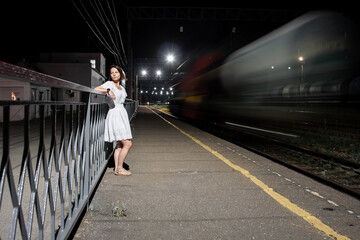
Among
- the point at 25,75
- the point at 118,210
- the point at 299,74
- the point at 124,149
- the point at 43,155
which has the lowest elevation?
the point at 118,210

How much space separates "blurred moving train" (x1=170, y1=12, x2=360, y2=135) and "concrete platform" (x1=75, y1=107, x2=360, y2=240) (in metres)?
2.94

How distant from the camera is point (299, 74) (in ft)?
24.8

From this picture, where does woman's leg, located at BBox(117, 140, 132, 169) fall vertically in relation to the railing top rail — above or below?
below

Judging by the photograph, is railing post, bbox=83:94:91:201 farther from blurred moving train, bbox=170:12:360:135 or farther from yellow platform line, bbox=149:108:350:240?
blurred moving train, bbox=170:12:360:135

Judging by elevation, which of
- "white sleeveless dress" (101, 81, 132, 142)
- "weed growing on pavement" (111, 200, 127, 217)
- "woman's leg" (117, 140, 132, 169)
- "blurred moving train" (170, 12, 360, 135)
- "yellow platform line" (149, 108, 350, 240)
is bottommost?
"weed growing on pavement" (111, 200, 127, 217)

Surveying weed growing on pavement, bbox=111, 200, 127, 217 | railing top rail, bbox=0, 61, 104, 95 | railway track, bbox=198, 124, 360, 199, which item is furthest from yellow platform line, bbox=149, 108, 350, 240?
railing top rail, bbox=0, 61, 104, 95

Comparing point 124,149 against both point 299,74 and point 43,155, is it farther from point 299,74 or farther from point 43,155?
point 299,74

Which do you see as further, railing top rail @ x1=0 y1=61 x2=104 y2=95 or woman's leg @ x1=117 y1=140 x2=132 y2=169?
woman's leg @ x1=117 y1=140 x2=132 y2=169

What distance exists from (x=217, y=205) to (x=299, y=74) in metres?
5.42

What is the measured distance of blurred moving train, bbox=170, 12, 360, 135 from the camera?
6823 mm

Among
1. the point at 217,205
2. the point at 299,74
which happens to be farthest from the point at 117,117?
the point at 299,74

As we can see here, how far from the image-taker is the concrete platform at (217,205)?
274 cm

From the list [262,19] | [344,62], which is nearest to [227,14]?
[262,19]

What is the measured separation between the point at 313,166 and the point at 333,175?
2.36 feet
